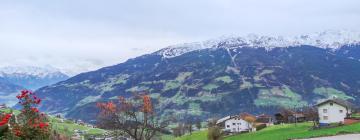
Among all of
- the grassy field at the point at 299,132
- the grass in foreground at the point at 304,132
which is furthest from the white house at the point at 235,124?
the grass in foreground at the point at 304,132

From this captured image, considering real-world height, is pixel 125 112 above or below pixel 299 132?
above

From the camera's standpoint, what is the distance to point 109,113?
32.4 m

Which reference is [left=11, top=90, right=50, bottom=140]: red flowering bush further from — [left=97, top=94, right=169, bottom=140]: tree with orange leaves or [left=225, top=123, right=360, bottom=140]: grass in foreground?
[left=225, top=123, right=360, bottom=140]: grass in foreground

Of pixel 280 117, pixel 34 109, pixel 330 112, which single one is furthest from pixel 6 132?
pixel 280 117

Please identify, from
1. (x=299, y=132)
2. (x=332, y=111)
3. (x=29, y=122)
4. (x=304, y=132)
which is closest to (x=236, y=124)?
(x=332, y=111)

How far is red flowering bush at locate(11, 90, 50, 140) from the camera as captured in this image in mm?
22859

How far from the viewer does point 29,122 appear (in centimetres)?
2325

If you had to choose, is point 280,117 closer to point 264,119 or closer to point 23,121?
point 264,119

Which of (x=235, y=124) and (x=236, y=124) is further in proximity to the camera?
(x=235, y=124)

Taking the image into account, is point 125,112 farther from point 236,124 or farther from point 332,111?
point 236,124

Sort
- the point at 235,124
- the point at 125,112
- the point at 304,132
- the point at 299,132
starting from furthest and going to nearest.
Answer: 1. the point at 235,124
2. the point at 299,132
3. the point at 304,132
4. the point at 125,112

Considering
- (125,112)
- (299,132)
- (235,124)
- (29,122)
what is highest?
(125,112)

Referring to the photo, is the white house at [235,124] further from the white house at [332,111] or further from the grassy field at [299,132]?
the white house at [332,111]

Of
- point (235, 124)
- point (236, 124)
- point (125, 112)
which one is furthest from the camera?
point (235, 124)
